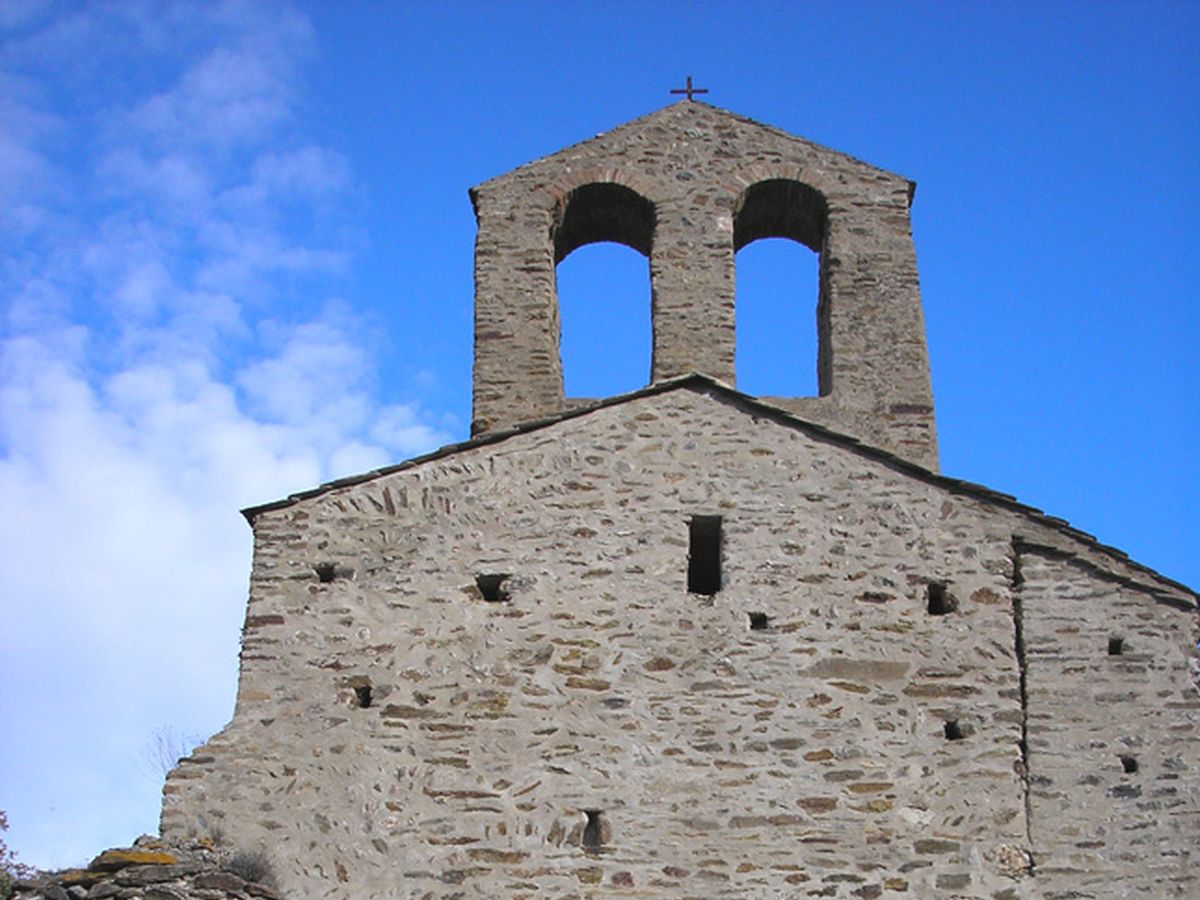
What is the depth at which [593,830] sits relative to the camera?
950 cm

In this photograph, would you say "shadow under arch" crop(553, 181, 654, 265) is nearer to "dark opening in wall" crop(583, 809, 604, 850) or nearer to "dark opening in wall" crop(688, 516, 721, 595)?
"dark opening in wall" crop(688, 516, 721, 595)

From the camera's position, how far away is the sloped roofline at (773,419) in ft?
34.2

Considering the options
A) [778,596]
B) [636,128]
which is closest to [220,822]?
[778,596]

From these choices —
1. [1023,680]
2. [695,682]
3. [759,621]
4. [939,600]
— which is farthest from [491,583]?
[1023,680]

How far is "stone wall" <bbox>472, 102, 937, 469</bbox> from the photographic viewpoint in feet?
40.6

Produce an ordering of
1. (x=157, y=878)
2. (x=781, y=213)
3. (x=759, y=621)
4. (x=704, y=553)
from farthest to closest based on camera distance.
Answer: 1. (x=781, y=213)
2. (x=704, y=553)
3. (x=759, y=621)
4. (x=157, y=878)

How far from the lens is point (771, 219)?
13680 mm

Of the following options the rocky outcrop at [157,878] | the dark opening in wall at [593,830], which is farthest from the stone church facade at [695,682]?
the rocky outcrop at [157,878]

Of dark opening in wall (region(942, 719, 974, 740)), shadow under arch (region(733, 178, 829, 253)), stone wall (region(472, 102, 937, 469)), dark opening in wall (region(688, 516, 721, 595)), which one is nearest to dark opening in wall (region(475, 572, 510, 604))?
dark opening in wall (region(688, 516, 721, 595))

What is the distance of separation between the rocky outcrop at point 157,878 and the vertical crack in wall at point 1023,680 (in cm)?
417

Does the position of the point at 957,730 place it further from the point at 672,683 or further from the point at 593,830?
the point at 593,830

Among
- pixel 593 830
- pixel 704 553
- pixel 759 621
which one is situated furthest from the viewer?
pixel 704 553

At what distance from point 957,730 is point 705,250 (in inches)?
180

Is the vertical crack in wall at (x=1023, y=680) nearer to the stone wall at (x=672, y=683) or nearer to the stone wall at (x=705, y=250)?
the stone wall at (x=672, y=683)
